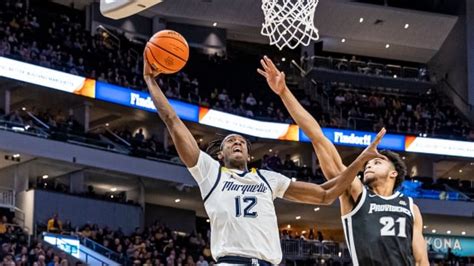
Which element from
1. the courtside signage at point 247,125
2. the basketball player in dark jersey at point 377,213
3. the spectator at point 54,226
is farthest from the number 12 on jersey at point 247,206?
the courtside signage at point 247,125

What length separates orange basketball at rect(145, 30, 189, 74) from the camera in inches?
277

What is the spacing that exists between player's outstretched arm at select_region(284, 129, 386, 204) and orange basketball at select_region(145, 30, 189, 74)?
1305 millimetres

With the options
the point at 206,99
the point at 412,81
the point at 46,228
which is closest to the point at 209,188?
the point at 46,228

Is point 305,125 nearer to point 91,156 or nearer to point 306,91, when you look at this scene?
point 91,156

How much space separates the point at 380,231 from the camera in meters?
6.63

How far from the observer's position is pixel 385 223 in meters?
6.64

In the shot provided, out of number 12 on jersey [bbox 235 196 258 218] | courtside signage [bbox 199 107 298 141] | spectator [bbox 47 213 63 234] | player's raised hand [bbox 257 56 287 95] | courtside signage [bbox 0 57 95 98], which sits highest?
courtside signage [bbox 0 57 95 98]

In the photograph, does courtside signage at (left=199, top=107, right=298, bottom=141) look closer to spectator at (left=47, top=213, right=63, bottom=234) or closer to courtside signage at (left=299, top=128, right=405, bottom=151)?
courtside signage at (left=299, top=128, right=405, bottom=151)

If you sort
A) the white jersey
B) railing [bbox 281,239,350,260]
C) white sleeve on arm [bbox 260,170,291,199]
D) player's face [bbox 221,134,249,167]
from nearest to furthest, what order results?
1. the white jersey
2. player's face [bbox 221,134,249,167]
3. white sleeve on arm [bbox 260,170,291,199]
4. railing [bbox 281,239,350,260]

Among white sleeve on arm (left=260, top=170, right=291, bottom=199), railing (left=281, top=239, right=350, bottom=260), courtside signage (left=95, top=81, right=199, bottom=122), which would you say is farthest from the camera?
courtside signage (left=95, top=81, right=199, bottom=122)

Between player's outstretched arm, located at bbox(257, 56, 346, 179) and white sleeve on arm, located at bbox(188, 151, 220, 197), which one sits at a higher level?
player's outstretched arm, located at bbox(257, 56, 346, 179)

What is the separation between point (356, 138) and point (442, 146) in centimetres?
406

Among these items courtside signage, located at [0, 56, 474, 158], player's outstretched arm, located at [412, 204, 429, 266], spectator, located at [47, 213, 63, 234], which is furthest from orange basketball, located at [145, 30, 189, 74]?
courtside signage, located at [0, 56, 474, 158]

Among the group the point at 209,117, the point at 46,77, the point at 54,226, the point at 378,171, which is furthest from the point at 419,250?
the point at 209,117
